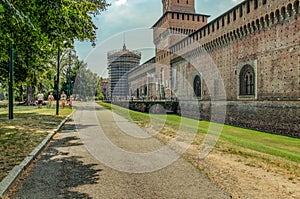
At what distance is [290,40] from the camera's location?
20250mm

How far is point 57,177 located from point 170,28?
49843 millimetres

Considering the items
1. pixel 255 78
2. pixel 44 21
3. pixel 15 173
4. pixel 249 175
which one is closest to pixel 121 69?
pixel 255 78

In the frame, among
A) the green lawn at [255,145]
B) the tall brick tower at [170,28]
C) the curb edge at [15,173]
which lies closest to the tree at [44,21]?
the curb edge at [15,173]

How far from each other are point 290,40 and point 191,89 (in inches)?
842

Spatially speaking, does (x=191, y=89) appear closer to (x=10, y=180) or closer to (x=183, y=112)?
(x=183, y=112)

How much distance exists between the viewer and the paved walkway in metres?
A: 4.40

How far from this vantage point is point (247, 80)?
1045 inches

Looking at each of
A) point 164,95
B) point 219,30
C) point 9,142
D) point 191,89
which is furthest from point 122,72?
point 9,142

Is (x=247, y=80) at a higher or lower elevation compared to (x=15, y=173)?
higher

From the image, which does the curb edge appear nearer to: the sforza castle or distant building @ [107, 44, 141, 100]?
the sforza castle

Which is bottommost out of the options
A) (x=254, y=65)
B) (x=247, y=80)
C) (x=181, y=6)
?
(x=247, y=80)

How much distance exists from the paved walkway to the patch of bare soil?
1.08 feet

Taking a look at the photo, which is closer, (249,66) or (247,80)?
(249,66)

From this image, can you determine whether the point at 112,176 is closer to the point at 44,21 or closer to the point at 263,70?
the point at 44,21
